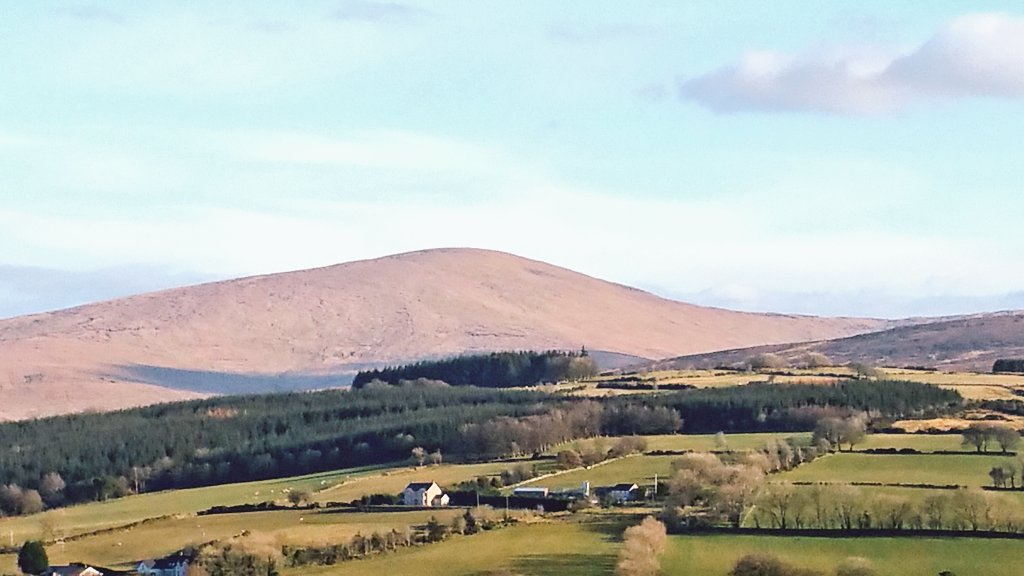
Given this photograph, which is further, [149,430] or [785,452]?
[149,430]

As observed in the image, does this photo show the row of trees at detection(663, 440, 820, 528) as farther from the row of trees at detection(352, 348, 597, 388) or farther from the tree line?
the row of trees at detection(352, 348, 597, 388)

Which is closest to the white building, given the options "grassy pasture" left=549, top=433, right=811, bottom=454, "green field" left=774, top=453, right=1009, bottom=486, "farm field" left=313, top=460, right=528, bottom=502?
"green field" left=774, top=453, right=1009, bottom=486

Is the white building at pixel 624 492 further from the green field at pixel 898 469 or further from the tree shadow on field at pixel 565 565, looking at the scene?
the tree shadow on field at pixel 565 565

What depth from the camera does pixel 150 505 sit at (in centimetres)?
11394

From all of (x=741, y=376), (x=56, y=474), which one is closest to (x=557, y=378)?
(x=741, y=376)

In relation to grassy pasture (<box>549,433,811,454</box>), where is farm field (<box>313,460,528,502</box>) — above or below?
below

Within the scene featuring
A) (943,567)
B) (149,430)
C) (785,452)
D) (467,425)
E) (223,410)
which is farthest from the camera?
(223,410)

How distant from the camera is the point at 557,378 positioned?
18288 cm

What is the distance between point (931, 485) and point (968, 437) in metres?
18.6

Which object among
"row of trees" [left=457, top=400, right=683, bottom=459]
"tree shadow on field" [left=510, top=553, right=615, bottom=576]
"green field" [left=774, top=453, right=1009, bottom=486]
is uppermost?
"row of trees" [left=457, top=400, right=683, bottom=459]

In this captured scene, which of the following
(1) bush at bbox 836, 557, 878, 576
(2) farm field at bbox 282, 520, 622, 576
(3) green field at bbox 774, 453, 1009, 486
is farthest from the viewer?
(3) green field at bbox 774, 453, 1009, 486

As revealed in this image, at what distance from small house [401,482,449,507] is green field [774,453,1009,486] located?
19.7 metres

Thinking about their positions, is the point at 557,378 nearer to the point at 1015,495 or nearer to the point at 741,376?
the point at 741,376

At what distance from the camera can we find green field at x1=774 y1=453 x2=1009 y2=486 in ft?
294
